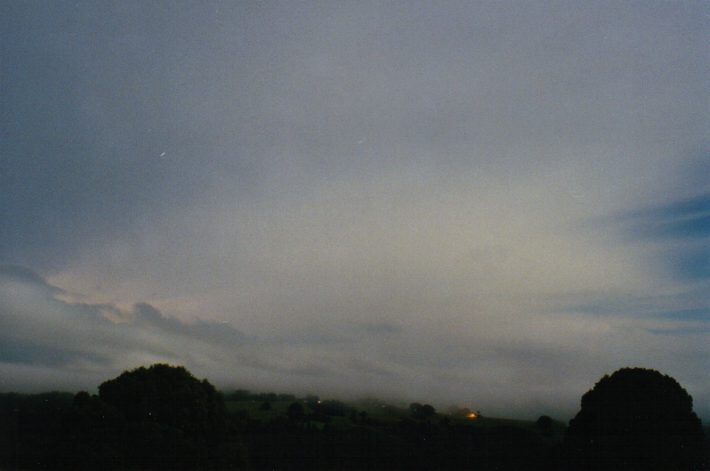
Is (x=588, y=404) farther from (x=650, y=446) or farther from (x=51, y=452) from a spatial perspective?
(x=51, y=452)

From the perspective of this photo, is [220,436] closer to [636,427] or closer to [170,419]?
[170,419]

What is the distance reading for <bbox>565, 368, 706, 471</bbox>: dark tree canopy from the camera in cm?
3450

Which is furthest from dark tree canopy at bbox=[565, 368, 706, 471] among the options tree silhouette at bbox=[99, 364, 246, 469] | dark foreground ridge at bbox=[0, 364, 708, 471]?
tree silhouette at bbox=[99, 364, 246, 469]

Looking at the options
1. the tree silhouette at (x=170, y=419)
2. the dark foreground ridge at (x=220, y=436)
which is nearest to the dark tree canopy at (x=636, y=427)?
the dark foreground ridge at (x=220, y=436)

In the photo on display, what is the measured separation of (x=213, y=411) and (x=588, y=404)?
90.2 ft

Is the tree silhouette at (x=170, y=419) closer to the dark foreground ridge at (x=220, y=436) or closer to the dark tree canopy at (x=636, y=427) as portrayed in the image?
the dark foreground ridge at (x=220, y=436)

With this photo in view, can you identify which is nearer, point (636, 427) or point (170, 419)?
point (170, 419)

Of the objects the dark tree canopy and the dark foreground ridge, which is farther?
the dark tree canopy

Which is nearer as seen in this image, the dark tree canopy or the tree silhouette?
the tree silhouette

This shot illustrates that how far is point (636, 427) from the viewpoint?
35938mm

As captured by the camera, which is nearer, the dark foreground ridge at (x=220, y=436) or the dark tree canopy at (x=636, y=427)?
the dark foreground ridge at (x=220, y=436)

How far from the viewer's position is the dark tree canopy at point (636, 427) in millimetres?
34500

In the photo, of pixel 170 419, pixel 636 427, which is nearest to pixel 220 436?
pixel 170 419

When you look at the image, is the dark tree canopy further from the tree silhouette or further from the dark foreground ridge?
the tree silhouette
